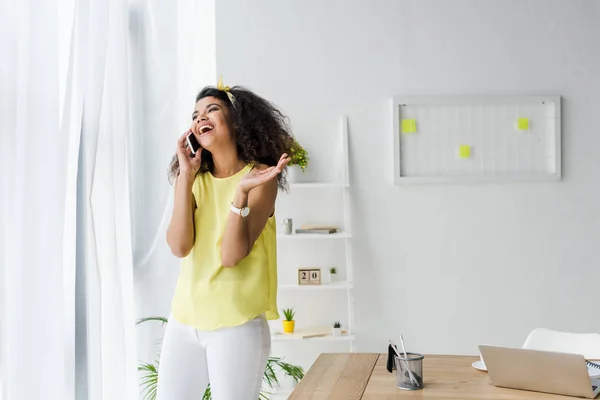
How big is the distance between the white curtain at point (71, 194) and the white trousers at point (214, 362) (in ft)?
0.76

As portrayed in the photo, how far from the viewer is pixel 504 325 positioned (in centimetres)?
370

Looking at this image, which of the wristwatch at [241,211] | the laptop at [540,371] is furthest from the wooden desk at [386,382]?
the wristwatch at [241,211]

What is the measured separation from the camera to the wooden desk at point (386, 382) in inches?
65.6

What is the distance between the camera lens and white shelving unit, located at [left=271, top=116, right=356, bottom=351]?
3.54m

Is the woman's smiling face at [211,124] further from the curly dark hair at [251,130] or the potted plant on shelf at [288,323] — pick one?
the potted plant on shelf at [288,323]

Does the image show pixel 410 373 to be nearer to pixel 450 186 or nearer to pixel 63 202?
pixel 63 202

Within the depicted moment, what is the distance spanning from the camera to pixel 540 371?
1654 millimetres

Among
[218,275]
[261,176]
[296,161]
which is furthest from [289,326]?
[261,176]

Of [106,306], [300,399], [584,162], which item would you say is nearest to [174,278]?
[106,306]

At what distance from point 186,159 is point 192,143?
0.21 feet

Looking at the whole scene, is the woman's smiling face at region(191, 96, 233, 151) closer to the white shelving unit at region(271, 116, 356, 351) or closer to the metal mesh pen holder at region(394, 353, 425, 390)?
the metal mesh pen holder at region(394, 353, 425, 390)

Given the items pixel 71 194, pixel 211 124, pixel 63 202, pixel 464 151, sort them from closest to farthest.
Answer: pixel 63 202
pixel 71 194
pixel 211 124
pixel 464 151

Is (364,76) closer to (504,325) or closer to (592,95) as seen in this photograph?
(592,95)

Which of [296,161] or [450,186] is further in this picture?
[450,186]
